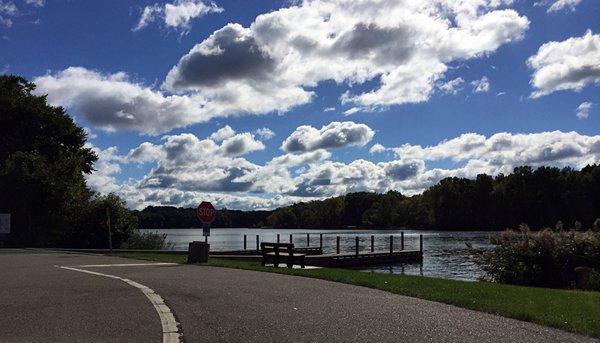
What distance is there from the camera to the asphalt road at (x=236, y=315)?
7.87m

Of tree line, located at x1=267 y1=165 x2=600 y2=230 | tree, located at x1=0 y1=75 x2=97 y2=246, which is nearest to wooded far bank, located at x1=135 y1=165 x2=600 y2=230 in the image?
tree line, located at x1=267 y1=165 x2=600 y2=230

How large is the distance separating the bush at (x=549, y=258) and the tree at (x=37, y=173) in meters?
28.7

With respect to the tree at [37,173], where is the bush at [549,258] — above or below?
below

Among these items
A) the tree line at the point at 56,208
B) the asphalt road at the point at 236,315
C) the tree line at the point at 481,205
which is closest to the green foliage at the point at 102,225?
the tree line at the point at 56,208

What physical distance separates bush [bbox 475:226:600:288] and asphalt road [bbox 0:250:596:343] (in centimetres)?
773

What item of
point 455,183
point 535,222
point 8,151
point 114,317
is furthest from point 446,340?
point 455,183

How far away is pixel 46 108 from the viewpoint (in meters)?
46.0

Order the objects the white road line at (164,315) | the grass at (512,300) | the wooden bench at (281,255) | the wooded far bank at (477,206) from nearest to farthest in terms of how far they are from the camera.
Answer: the white road line at (164,315) < the grass at (512,300) < the wooden bench at (281,255) < the wooded far bank at (477,206)

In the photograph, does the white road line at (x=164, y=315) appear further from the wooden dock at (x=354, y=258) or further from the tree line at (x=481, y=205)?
the tree line at (x=481, y=205)

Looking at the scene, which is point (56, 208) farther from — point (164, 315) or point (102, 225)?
point (164, 315)

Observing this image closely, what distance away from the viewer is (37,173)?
37219 mm

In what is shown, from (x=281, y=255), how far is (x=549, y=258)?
Answer: 404 inches

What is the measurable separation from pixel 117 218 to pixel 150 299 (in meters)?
28.7

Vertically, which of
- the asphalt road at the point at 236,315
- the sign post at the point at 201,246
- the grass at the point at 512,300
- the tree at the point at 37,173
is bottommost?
the grass at the point at 512,300
